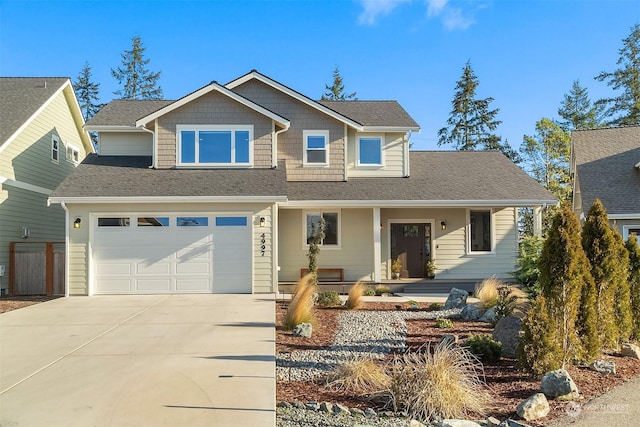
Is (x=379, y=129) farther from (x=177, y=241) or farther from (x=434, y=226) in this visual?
(x=177, y=241)

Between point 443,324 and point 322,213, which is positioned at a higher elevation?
point 322,213

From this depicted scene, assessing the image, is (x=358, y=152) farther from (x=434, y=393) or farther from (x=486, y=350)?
(x=434, y=393)

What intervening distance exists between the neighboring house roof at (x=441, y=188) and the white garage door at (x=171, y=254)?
243 centimetres

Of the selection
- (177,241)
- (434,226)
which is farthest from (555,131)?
(177,241)

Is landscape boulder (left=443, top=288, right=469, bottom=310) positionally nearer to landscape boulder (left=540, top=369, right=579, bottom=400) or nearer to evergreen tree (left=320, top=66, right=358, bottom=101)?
landscape boulder (left=540, top=369, right=579, bottom=400)

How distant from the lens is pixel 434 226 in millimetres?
16547

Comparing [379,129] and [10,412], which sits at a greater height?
[379,129]

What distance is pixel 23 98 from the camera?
1719 cm

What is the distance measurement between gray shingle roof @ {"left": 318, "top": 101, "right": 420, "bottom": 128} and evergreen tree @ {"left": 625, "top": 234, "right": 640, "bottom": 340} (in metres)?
9.29

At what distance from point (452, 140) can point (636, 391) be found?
33635mm

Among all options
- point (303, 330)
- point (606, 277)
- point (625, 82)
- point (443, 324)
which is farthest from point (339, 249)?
point (625, 82)

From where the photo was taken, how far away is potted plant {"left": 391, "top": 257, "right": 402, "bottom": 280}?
16.3 m

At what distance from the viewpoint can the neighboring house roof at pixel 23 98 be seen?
51.2 ft

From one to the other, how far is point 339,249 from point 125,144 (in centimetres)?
822
